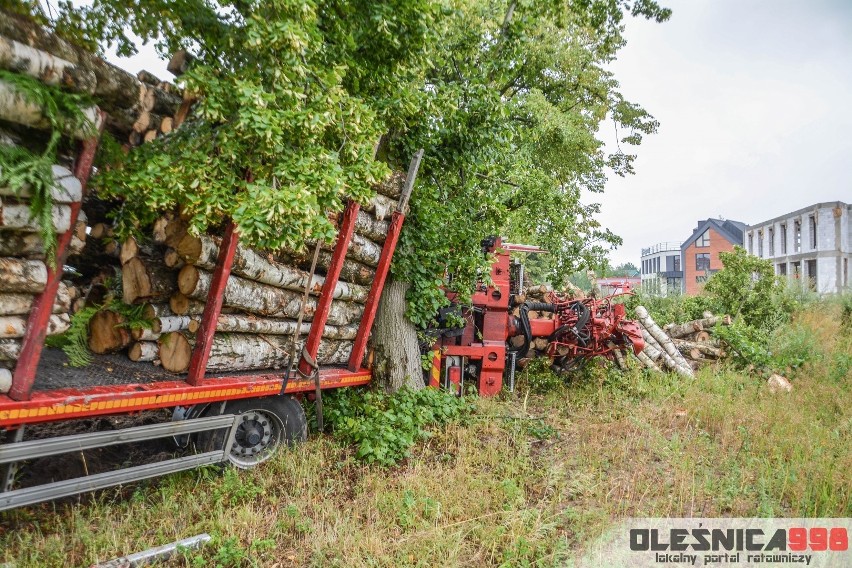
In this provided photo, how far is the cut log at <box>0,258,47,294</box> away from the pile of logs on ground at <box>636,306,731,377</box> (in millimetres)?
8745

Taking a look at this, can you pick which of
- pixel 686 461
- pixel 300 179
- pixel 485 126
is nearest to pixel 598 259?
pixel 485 126

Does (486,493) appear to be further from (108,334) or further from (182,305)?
(108,334)

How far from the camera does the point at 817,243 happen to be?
30.2 metres

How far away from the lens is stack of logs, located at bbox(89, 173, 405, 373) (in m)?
4.18

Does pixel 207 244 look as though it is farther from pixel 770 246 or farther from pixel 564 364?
pixel 770 246

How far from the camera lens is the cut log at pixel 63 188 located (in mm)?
3014

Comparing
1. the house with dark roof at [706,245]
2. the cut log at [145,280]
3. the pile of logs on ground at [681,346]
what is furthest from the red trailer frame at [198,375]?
the house with dark roof at [706,245]

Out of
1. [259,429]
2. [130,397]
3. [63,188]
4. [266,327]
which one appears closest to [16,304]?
[63,188]

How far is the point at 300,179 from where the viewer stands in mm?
3744

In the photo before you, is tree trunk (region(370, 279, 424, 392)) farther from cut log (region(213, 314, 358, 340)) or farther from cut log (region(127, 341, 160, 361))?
cut log (region(127, 341, 160, 361))

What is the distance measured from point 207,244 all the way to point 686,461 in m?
4.78

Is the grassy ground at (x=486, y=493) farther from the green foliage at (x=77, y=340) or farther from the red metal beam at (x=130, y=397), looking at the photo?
the green foliage at (x=77, y=340)

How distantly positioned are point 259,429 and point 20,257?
99.2 inches

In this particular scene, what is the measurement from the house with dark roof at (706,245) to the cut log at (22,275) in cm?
5196
